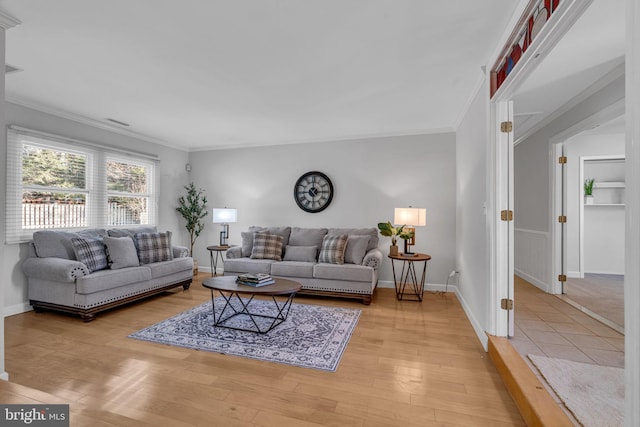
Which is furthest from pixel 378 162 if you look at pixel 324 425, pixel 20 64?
pixel 20 64

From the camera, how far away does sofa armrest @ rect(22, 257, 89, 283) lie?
3.22 m

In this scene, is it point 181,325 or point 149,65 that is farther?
point 181,325

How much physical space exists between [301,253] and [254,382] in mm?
2567

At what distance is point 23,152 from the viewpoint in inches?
141

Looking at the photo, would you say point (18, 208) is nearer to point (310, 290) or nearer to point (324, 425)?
point (310, 290)

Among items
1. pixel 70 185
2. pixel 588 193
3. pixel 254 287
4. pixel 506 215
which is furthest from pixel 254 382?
Answer: pixel 588 193

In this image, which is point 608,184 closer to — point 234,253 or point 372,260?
point 372,260

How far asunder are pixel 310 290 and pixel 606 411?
10.0 ft

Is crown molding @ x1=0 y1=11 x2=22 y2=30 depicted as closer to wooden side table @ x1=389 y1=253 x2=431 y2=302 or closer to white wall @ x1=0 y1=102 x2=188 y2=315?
white wall @ x1=0 y1=102 x2=188 y2=315

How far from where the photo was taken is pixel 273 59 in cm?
258

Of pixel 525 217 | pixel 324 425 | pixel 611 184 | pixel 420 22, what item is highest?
pixel 420 22

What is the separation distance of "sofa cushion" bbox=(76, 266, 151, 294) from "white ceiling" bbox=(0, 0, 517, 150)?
204cm

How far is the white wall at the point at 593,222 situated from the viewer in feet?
16.0

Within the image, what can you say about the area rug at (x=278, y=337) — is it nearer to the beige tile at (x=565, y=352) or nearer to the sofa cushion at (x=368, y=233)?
the sofa cushion at (x=368, y=233)
